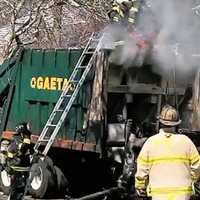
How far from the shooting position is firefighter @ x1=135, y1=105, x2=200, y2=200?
559 centimetres

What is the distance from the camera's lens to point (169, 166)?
5.60 meters

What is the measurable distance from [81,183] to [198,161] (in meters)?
5.92

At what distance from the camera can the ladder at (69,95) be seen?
9.93 m

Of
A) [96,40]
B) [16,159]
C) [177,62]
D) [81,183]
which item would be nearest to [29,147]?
[16,159]

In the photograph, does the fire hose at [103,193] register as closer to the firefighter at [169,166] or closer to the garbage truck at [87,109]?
the garbage truck at [87,109]

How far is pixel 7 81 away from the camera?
12312 mm

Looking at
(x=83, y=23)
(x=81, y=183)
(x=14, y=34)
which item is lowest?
(x=81, y=183)

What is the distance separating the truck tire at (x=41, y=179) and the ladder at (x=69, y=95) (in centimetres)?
26

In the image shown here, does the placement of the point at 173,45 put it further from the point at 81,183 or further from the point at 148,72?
the point at 81,183

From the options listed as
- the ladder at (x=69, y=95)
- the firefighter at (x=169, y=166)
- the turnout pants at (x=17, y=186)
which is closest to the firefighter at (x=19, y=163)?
the turnout pants at (x=17, y=186)

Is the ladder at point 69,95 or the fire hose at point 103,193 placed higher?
the ladder at point 69,95

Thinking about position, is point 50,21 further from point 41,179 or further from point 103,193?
point 103,193

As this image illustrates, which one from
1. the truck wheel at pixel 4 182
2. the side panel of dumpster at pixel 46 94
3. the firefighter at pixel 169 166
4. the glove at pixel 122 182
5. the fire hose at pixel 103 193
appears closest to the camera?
the firefighter at pixel 169 166

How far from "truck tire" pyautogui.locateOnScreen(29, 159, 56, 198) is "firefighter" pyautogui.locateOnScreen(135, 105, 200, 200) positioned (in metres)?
5.09
